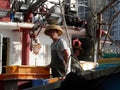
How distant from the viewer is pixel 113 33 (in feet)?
47.3

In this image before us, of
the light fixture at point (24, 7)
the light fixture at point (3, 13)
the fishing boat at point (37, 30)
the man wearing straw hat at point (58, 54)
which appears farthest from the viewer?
the light fixture at point (24, 7)

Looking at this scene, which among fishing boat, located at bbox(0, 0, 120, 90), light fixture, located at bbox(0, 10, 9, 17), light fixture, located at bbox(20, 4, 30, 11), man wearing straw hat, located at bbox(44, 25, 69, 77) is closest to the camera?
man wearing straw hat, located at bbox(44, 25, 69, 77)

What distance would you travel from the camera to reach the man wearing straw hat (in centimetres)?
627

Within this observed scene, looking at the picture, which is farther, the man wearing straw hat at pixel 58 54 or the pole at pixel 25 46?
the pole at pixel 25 46

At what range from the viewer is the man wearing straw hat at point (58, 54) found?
627 cm

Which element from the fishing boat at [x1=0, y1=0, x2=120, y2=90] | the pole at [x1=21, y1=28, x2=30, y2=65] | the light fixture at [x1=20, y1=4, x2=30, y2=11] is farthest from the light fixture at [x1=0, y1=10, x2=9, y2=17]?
the pole at [x1=21, y1=28, x2=30, y2=65]

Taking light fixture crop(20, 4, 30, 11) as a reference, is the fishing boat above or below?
below

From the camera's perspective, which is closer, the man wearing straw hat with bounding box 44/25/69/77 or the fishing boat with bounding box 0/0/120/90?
the man wearing straw hat with bounding box 44/25/69/77

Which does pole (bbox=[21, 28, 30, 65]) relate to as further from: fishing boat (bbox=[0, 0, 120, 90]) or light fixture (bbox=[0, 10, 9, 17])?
light fixture (bbox=[0, 10, 9, 17])

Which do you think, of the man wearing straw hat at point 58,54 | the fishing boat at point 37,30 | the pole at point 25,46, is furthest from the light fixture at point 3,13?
the man wearing straw hat at point 58,54

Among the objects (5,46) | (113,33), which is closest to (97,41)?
(113,33)

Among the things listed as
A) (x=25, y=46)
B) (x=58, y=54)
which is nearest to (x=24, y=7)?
(x=25, y=46)

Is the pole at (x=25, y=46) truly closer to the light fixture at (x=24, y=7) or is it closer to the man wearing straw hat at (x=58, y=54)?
the light fixture at (x=24, y=7)

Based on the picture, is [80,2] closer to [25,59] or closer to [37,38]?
[37,38]
